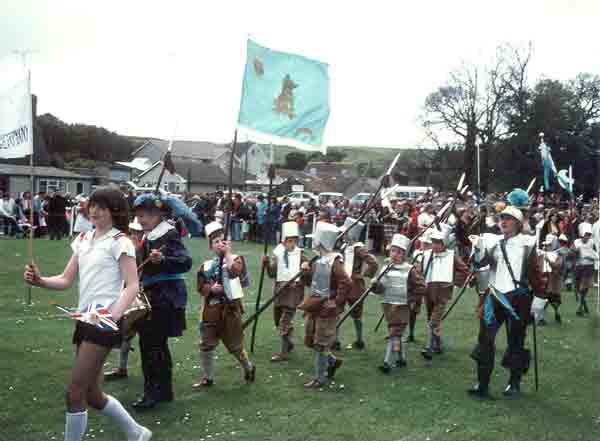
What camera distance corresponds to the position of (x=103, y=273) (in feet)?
15.7

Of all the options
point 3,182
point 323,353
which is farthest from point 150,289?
point 3,182

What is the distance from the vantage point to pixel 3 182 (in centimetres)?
5097

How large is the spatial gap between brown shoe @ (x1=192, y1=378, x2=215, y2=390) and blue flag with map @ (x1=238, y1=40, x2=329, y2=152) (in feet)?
9.32

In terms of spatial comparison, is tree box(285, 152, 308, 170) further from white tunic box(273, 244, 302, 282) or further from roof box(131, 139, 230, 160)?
white tunic box(273, 244, 302, 282)

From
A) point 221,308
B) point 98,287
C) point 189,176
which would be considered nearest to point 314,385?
point 221,308

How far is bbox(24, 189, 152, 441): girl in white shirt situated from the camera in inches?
183

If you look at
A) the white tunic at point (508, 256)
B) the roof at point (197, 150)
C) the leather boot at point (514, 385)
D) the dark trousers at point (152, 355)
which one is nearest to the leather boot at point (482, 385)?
the leather boot at point (514, 385)

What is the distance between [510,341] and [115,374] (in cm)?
442

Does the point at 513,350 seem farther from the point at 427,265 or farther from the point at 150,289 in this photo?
the point at 150,289

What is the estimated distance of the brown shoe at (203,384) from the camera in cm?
738

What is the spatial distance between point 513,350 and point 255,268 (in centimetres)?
1238

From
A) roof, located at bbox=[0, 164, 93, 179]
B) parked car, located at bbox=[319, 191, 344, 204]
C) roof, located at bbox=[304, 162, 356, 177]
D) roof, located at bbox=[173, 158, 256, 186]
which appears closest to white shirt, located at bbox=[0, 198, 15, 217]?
parked car, located at bbox=[319, 191, 344, 204]

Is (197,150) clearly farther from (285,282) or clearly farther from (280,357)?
(280,357)

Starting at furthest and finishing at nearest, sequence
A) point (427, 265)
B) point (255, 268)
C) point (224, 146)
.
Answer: point (224, 146) < point (255, 268) < point (427, 265)
